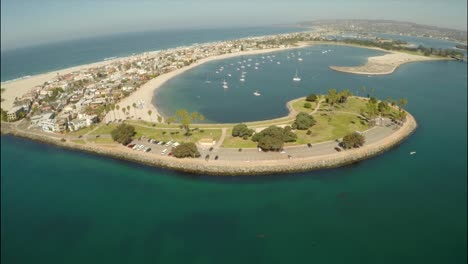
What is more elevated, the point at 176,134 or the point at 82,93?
the point at 82,93

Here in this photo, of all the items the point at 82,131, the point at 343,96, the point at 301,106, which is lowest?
the point at 82,131

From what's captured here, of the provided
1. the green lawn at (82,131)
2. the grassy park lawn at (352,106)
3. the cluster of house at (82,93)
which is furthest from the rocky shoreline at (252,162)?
the cluster of house at (82,93)

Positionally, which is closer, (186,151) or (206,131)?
(186,151)

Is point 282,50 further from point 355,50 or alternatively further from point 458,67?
point 458,67

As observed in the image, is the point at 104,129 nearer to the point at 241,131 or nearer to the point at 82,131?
the point at 82,131

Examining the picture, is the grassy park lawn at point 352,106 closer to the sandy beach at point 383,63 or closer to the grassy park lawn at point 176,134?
the grassy park lawn at point 176,134

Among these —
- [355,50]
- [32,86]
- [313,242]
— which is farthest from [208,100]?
[355,50]

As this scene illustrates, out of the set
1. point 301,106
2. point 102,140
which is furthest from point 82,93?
point 301,106
